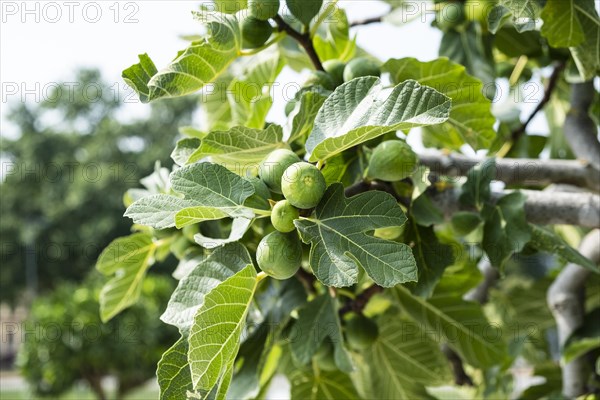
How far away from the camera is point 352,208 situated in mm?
667

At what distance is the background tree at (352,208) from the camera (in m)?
0.64

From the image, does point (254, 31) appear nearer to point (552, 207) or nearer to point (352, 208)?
point (352, 208)

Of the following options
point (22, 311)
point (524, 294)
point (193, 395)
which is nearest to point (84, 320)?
point (524, 294)

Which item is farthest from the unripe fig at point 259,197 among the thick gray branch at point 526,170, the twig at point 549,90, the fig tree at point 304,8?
the twig at point 549,90

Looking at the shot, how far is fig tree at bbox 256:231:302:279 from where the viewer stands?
0.64 metres

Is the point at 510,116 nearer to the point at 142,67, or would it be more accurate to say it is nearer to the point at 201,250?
the point at 201,250

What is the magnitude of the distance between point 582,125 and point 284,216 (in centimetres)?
83

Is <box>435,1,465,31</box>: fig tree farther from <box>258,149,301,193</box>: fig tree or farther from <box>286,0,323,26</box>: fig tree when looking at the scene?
<box>258,149,301,193</box>: fig tree

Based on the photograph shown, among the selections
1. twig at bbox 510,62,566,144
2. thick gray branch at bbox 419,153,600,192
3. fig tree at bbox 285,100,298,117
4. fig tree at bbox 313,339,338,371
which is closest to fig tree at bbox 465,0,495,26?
twig at bbox 510,62,566,144

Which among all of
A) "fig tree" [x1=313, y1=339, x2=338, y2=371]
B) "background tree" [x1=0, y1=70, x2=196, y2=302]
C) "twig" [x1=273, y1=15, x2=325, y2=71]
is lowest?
"background tree" [x1=0, y1=70, x2=196, y2=302]

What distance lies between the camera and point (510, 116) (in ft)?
4.56

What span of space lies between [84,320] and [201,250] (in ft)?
23.7

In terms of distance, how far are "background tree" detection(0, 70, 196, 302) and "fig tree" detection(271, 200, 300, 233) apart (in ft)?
73.3

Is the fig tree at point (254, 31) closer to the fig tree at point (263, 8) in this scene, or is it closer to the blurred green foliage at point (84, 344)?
the fig tree at point (263, 8)
